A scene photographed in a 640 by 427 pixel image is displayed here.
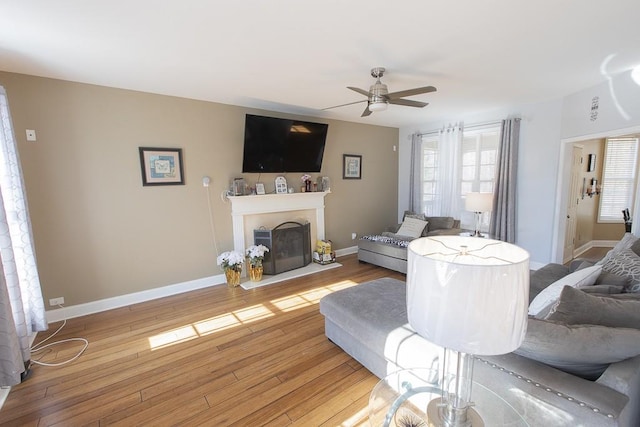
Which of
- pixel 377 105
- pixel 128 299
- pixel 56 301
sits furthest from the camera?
pixel 128 299

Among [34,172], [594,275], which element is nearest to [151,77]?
[34,172]

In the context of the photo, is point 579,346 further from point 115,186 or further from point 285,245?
point 115,186

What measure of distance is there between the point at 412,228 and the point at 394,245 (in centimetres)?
75

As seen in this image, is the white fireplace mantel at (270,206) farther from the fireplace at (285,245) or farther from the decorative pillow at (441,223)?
the decorative pillow at (441,223)

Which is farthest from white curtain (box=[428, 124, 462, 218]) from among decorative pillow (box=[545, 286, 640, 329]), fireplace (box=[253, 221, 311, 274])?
decorative pillow (box=[545, 286, 640, 329])

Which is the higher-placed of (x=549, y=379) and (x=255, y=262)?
(x=549, y=379)

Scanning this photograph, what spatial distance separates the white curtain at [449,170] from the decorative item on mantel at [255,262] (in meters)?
3.57

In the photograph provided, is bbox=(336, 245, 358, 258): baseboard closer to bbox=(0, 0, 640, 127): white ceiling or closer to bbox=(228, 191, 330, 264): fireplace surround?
bbox=(228, 191, 330, 264): fireplace surround

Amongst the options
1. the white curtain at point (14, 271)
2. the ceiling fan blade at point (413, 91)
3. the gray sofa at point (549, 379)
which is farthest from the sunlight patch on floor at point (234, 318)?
the ceiling fan blade at point (413, 91)

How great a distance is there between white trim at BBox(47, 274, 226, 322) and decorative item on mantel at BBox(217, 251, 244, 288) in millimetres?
268

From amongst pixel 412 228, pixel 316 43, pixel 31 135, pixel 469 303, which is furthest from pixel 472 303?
pixel 412 228

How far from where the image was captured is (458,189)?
521 cm

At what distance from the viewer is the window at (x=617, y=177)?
200 inches

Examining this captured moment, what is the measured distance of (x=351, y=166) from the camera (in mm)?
5410
